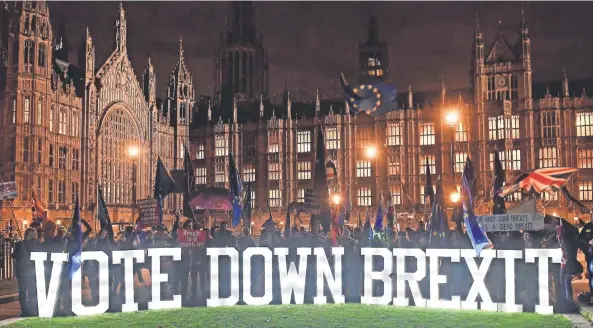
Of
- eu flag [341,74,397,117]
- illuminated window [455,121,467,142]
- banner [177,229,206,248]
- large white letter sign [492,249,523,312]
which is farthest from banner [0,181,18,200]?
illuminated window [455,121,467,142]

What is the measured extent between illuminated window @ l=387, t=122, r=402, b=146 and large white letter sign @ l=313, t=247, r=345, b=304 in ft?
168

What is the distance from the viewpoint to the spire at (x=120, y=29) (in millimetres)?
60688

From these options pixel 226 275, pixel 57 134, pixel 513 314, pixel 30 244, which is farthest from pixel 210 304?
pixel 57 134

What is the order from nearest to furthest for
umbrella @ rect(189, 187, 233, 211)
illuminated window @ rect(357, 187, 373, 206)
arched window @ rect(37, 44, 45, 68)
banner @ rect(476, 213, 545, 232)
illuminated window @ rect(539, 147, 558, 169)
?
banner @ rect(476, 213, 545, 232) < umbrella @ rect(189, 187, 233, 211) < arched window @ rect(37, 44, 45, 68) < illuminated window @ rect(539, 147, 558, 169) < illuminated window @ rect(357, 187, 373, 206)

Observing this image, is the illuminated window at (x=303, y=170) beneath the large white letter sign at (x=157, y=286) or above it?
above

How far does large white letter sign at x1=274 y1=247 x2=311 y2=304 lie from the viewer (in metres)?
15.5

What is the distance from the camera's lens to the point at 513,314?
14.6 metres

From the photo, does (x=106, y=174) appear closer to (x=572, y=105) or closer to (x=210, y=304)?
(x=572, y=105)

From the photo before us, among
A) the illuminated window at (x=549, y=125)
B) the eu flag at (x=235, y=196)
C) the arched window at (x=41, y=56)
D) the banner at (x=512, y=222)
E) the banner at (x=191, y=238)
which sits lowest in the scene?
the banner at (x=191, y=238)

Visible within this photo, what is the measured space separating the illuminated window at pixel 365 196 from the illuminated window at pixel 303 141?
649 cm

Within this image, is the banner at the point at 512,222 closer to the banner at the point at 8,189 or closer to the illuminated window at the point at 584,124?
the banner at the point at 8,189

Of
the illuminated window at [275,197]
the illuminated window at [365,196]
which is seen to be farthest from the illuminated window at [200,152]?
the illuminated window at [365,196]

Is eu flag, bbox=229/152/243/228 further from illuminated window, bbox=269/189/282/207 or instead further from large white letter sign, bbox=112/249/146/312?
illuminated window, bbox=269/189/282/207

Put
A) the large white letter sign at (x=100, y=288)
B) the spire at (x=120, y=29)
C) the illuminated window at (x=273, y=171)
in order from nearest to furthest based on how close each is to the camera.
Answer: the large white letter sign at (x=100, y=288), the spire at (x=120, y=29), the illuminated window at (x=273, y=171)
